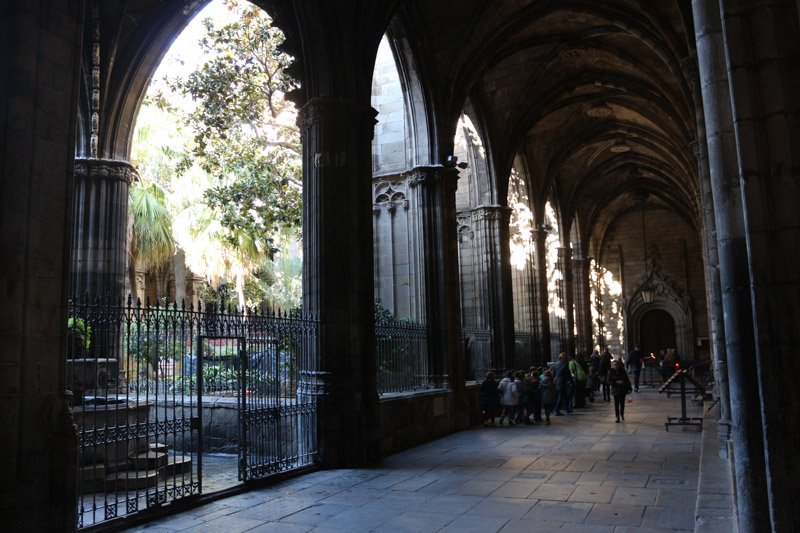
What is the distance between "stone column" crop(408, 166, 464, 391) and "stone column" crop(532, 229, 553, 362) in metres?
8.39

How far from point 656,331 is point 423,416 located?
2843cm

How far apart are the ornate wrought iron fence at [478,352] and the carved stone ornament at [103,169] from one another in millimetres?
8386

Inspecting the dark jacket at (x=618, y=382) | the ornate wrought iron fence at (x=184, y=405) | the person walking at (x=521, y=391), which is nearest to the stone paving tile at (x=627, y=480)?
the ornate wrought iron fence at (x=184, y=405)

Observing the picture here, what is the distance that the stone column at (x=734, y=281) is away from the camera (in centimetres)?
380

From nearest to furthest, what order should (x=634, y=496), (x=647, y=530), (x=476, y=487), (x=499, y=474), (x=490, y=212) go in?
(x=647, y=530)
(x=634, y=496)
(x=476, y=487)
(x=499, y=474)
(x=490, y=212)

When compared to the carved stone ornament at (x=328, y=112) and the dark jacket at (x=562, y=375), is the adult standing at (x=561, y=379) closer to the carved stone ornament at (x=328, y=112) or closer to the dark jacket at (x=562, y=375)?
the dark jacket at (x=562, y=375)

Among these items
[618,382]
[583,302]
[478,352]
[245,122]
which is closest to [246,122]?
[245,122]

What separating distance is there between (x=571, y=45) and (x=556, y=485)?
1311 centimetres

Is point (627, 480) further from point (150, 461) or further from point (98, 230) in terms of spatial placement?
point (98, 230)

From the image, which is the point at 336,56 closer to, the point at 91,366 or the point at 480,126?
the point at 91,366

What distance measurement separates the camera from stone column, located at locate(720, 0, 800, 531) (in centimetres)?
361

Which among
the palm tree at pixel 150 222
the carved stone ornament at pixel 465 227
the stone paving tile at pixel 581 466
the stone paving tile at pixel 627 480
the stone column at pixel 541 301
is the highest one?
the palm tree at pixel 150 222

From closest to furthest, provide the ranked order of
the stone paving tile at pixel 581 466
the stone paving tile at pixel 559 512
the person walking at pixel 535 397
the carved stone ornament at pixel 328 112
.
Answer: the stone paving tile at pixel 559 512, the stone paving tile at pixel 581 466, the carved stone ornament at pixel 328 112, the person walking at pixel 535 397

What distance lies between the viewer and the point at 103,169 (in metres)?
11.8
